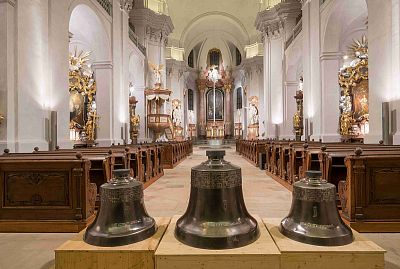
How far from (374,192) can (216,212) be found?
9.62ft

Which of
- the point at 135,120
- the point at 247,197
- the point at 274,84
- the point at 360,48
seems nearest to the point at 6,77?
the point at 247,197

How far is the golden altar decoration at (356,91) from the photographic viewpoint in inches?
492

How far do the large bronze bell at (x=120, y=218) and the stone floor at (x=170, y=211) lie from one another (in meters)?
1.58

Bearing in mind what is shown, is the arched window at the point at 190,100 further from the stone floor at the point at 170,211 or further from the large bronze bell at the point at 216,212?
the large bronze bell at the point at 216,212

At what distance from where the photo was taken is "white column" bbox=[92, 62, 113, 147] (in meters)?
11.9

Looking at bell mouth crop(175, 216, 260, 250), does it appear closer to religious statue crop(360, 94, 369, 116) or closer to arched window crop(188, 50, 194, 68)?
religious statue crop(360, 94, 369, 116)

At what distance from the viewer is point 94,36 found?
1159 centimetres

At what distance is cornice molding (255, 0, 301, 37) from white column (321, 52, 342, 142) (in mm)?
7147

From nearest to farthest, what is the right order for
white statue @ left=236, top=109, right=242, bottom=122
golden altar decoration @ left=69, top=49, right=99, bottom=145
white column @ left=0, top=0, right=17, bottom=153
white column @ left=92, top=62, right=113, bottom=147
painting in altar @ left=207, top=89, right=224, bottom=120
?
white column @ left=0, top=0, right=17, bottom=153, white column @ left=92, top=62, right=113, bottom=147, golden altar decoration @ left=69, top=49, right=99, bottom=145, white statue @ left=236, top=109, right=242, bottom=122, painting in altar @ left=207, top=89, right=224, bottom=120

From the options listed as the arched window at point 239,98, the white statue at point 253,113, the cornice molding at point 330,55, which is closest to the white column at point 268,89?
the white statue at point 253,113

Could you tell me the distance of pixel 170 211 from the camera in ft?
15.0

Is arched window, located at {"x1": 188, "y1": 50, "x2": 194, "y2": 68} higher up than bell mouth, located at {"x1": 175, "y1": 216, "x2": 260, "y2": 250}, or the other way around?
arched window, located at {"x1": 188, "y1": 50, "x2": 194, "y2": 68}

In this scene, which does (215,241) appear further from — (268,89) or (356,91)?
(268,89)

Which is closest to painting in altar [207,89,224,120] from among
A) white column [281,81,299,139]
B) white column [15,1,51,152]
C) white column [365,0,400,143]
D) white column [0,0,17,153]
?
white column [281,81,299,139]
